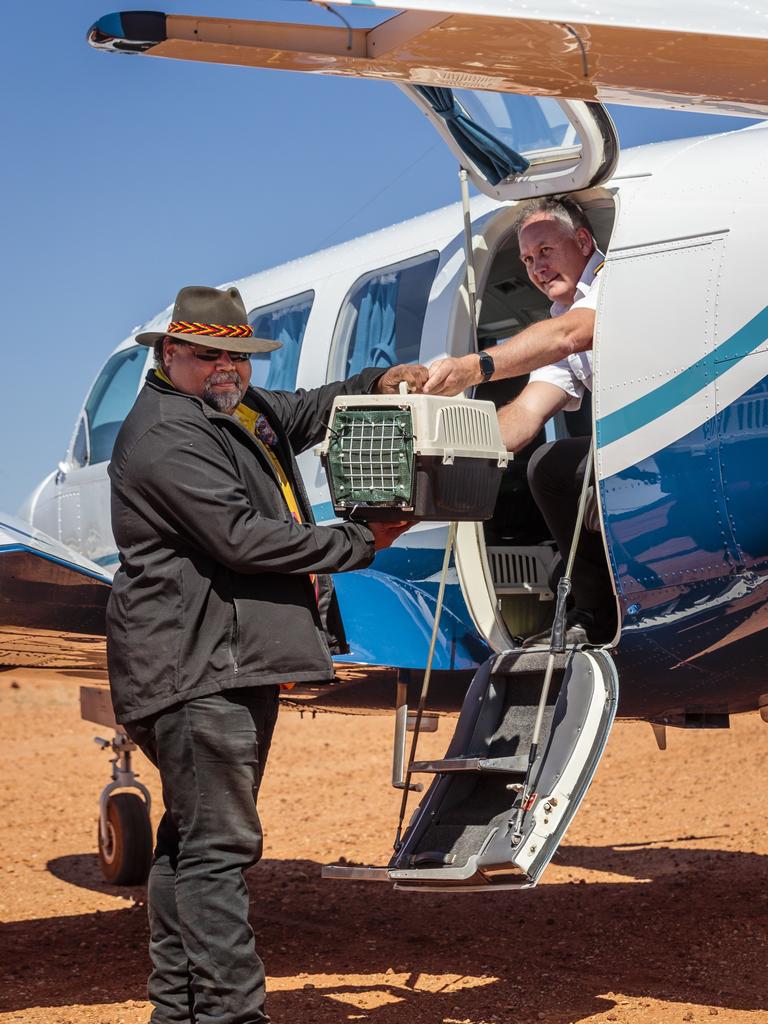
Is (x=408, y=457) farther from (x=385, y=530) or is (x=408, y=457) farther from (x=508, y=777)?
(x=508, y=777)

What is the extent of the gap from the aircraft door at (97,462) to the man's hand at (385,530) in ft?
13.6

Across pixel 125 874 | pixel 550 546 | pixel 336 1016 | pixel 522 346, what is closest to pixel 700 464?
pixel 522 346

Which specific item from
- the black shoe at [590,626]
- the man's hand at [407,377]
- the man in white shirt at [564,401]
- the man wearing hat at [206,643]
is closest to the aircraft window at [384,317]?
the man in white shirt at [564,401]

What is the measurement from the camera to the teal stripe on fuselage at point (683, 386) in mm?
5062

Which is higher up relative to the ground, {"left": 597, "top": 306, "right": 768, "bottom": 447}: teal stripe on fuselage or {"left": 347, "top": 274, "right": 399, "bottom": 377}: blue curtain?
{"left": 347, "top": 274, "right": 399, "bottom": 377}: blue curtain

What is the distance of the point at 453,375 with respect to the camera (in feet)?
17.6

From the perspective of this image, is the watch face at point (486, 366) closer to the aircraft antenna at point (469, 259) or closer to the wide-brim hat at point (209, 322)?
the aircraft antenna at point (469, 259)

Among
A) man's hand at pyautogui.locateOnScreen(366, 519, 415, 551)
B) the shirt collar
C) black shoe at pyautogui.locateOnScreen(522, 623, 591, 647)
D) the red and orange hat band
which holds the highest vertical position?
the shirt collar

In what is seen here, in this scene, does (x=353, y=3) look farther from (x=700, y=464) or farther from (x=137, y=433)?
(x=700, y=464)

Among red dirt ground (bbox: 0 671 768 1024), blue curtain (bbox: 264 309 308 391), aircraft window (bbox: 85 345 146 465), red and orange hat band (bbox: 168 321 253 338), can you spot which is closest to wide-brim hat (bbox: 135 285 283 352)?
red and orange hat band (bbox: 168 321 253 338)

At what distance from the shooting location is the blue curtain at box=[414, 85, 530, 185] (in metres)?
5.99

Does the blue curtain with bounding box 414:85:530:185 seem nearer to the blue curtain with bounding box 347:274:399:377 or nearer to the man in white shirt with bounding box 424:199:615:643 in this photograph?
the man in white shirt with bounding box 424:199:615:643

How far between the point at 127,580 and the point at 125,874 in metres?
6.61

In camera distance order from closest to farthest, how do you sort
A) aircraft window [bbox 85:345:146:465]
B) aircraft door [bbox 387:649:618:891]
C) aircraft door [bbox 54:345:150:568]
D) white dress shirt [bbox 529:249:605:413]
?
aircraft door [bbox 387:649:618:891]
white dress shirt [bbox 529:249:605:413]
aircraft door [bbox 54:345:150:568]
aircraft window [bbox 85:345:146:465]
